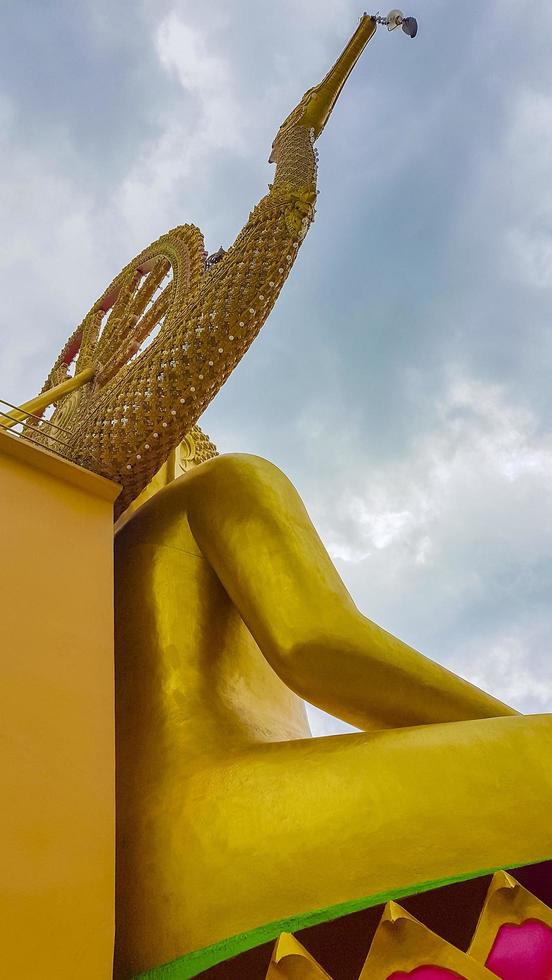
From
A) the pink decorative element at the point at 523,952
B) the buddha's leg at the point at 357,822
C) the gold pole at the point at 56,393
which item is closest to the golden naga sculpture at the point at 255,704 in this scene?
the buddha's leg at the point at 357,822

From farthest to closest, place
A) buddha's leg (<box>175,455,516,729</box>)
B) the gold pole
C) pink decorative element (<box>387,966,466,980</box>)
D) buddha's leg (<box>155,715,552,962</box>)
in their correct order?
1. the gold pole
2. buddha's leg (<box>175,455,516,729</box>)
3. buddha's leg (<box>155,715,552,962</box>)
4. pink decorative element (<box>387,966,466,980</box>)

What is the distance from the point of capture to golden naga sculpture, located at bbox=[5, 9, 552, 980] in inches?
81.3

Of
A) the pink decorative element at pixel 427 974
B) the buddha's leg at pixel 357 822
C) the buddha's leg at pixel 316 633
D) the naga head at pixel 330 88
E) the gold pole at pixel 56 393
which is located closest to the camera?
the pink decorative element at pixel 427 974

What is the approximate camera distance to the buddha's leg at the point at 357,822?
2012 mm

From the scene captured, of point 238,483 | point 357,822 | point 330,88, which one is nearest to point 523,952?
point 357,822

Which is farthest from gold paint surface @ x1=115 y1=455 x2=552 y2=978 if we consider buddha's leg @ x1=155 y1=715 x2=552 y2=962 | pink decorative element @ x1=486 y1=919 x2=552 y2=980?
pink decorative element @ x1=486 y1=919 x2=552 y2=980

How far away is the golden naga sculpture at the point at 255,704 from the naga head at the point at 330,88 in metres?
0.01

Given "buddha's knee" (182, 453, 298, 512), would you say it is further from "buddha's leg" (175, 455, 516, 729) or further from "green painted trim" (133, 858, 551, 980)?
"green painted trim" (133, 858, 551, 980)

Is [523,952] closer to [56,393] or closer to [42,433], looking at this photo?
[42,433]

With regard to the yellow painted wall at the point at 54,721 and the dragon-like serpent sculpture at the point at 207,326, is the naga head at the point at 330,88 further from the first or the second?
the yellow painted wall at the point at 54,721

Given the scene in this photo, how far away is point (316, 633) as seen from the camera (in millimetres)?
2594

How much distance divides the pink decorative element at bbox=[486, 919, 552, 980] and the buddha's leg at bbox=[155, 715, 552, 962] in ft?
0.49

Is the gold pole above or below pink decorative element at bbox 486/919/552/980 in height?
above

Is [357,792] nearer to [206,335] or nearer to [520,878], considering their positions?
[520,878]
